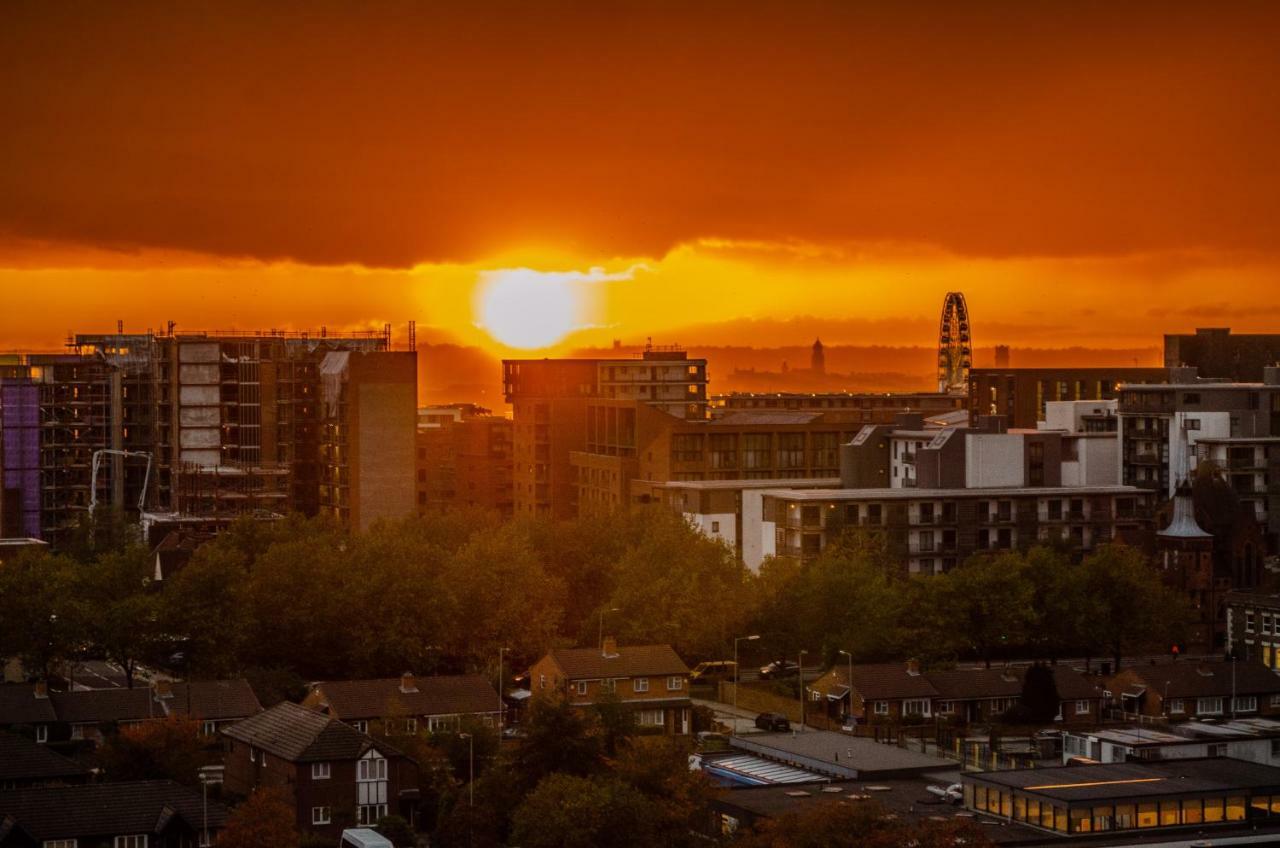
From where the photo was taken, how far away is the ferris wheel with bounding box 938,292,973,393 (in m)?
196

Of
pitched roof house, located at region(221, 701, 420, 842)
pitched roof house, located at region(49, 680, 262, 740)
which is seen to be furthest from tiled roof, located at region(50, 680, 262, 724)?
pitched roof house, located at region(221, 701, 420, 842)

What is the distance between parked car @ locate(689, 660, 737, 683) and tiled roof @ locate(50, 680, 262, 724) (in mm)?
22503

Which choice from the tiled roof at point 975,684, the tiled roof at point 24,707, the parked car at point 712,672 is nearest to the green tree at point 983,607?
the tiled roof at point 975,684

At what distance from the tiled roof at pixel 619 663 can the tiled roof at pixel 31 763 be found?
20.9m

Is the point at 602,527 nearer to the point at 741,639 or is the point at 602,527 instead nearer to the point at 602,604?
the point at 602,604

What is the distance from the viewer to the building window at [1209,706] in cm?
8338

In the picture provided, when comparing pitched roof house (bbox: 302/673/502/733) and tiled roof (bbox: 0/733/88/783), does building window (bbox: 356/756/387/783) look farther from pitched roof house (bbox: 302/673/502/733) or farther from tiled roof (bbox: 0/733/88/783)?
tiled roof (bbox: 0/733/88/783)

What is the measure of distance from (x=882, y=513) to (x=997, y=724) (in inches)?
979

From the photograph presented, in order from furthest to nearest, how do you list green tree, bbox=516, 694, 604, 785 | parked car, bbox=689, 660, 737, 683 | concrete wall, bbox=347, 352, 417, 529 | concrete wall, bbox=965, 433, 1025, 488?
concrete wall, bbox=347, 352, 417, 529
concrete wall, bbox=965, 433, 1025, 488
parked car, bbox=689, 660, 737, 683
green tree, bbox=516, 694, 604, 785

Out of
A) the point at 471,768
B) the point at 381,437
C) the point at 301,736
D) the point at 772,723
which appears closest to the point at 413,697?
the point at 301,736

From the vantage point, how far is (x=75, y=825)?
58062 millimetres

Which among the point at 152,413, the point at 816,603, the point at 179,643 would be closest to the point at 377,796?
the point at 179,643

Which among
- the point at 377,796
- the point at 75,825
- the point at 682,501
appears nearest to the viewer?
the point at 75,825

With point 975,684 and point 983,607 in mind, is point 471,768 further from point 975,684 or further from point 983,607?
point 983,607
